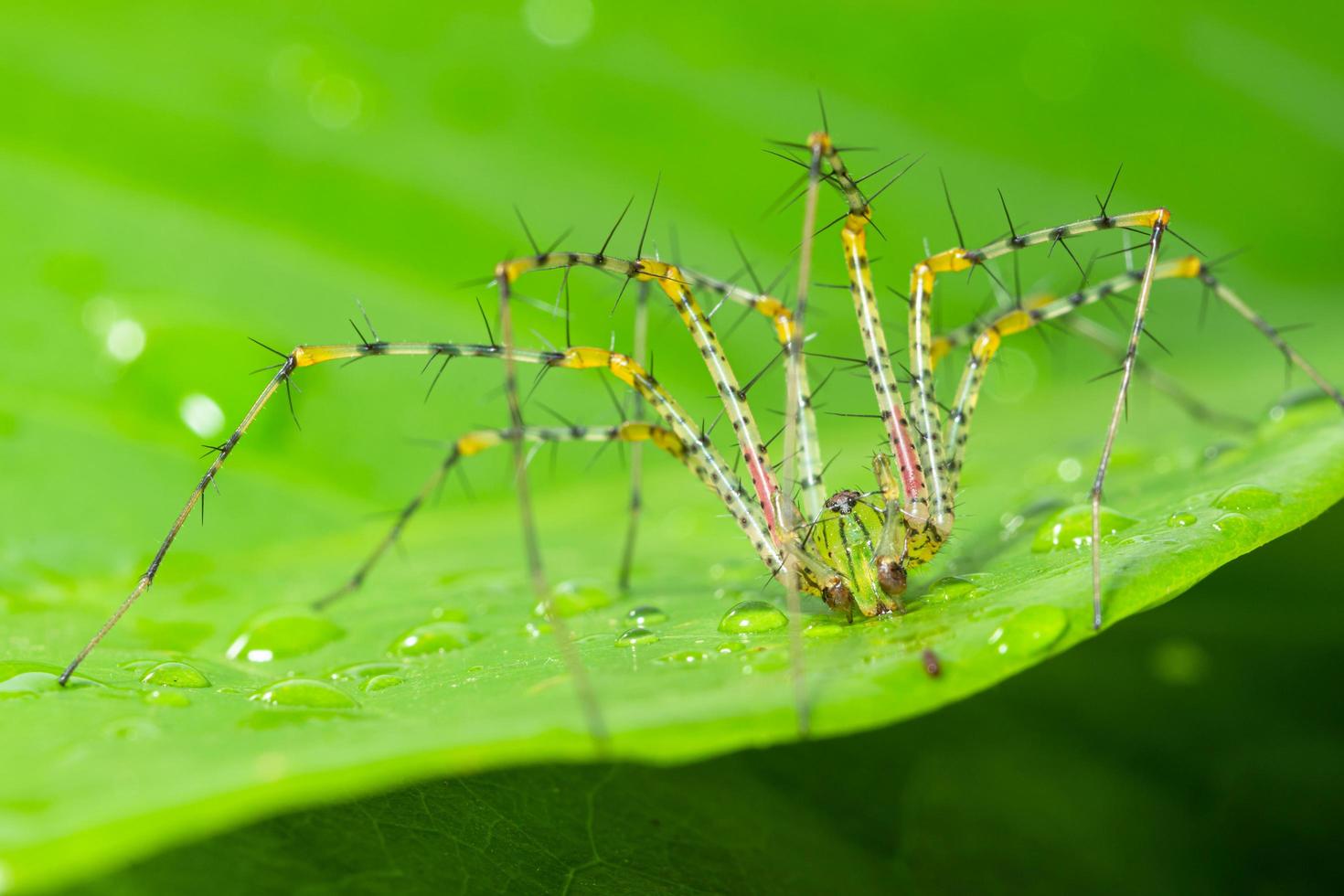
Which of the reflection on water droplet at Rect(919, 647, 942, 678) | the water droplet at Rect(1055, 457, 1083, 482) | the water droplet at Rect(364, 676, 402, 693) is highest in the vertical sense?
the water droplet at Rect(1055, 457, 1083, 482)

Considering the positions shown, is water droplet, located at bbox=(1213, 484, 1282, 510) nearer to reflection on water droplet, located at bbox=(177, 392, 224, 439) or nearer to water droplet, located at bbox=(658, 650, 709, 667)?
water droplet, located at bbox=(658, 650, 709, 667)

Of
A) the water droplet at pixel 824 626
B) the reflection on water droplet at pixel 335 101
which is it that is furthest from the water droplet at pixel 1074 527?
the reflection on water droplet at pixel 335 101

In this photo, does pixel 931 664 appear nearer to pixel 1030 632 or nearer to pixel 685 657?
pixel 1030 632

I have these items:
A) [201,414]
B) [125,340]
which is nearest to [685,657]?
[201,414]

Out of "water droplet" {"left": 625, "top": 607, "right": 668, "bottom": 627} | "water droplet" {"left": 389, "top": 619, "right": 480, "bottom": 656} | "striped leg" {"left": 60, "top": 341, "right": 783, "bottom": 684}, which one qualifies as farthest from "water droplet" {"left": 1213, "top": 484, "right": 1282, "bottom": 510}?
"water droplet" {"left": 389, "top": 619, "right": 480, "bottom": 656}

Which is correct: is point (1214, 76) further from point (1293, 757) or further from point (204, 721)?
point (204, 721)

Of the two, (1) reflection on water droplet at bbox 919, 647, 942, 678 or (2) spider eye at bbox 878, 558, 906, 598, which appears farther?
(2) spider eye at bbox 878, 558, 906, 598

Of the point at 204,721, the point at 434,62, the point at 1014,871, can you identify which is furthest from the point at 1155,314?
the point at 204,721
